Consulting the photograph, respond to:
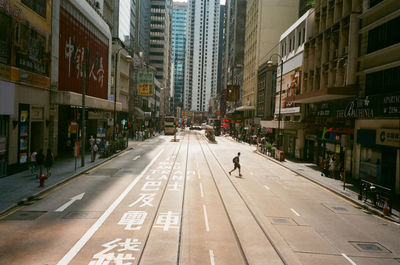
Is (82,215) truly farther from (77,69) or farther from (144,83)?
(144,83)

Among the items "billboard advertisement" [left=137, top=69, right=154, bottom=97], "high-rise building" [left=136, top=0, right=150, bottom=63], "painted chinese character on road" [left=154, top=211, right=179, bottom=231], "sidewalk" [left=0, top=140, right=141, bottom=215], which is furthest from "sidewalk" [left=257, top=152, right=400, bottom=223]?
"high-rise building" [left=136, top=0, right=150, bottom=63]

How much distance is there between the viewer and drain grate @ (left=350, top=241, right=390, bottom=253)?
11.4 metres

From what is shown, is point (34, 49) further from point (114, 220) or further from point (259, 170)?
point (259, 170)

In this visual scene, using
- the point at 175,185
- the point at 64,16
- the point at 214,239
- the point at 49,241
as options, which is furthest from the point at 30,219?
the point at 64,16

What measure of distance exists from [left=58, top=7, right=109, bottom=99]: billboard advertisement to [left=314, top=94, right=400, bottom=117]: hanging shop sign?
2125cm

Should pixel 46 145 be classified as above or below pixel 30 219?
above

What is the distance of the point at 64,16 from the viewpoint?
31391 millimetres

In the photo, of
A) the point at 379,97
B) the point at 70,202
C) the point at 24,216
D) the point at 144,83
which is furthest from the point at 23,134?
the point at 144,83

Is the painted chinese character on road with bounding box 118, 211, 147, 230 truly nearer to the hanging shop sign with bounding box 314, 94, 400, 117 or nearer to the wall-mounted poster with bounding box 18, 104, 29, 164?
the wall-mounted poster with bounding box 18, 104, 29, 164

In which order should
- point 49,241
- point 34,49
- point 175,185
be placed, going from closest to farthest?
point 49,241, point 175,185, point 34,49

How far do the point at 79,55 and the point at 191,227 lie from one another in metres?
29.3

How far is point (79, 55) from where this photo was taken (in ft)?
119

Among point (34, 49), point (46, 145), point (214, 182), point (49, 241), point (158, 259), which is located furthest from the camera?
point (46, 145)

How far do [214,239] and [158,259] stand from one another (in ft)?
8.21
